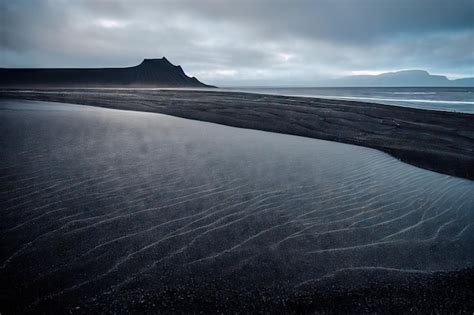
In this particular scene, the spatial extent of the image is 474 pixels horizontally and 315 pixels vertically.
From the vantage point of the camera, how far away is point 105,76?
12762 cm

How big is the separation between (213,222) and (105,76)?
14659 cm

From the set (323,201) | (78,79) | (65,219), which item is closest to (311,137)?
(323,201)

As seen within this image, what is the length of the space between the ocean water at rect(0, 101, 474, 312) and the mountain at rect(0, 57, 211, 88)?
105 m

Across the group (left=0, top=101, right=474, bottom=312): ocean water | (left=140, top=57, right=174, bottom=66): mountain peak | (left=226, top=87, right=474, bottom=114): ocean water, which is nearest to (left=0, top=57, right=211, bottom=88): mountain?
(left=140, top=57, right=174, bottom=66): mountain peak

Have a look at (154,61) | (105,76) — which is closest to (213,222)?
(105,76)

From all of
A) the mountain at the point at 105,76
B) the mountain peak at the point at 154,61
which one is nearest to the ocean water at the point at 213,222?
the mountain at the point at 105,76

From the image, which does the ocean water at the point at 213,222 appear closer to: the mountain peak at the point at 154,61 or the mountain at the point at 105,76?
the mountain at the point at 105,76

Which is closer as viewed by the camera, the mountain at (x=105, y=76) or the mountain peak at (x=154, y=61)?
the mountain at (x=105, y=76)

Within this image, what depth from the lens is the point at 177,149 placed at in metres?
7.45

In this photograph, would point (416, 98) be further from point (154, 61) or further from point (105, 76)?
point (154, 61)

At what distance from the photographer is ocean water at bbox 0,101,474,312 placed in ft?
8.20

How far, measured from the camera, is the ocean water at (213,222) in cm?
250

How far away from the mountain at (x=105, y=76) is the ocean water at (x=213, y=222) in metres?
105

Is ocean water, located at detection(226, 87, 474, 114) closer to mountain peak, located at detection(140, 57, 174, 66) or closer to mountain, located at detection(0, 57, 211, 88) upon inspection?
mountain, located at detection(0, 57, 211, 88)
